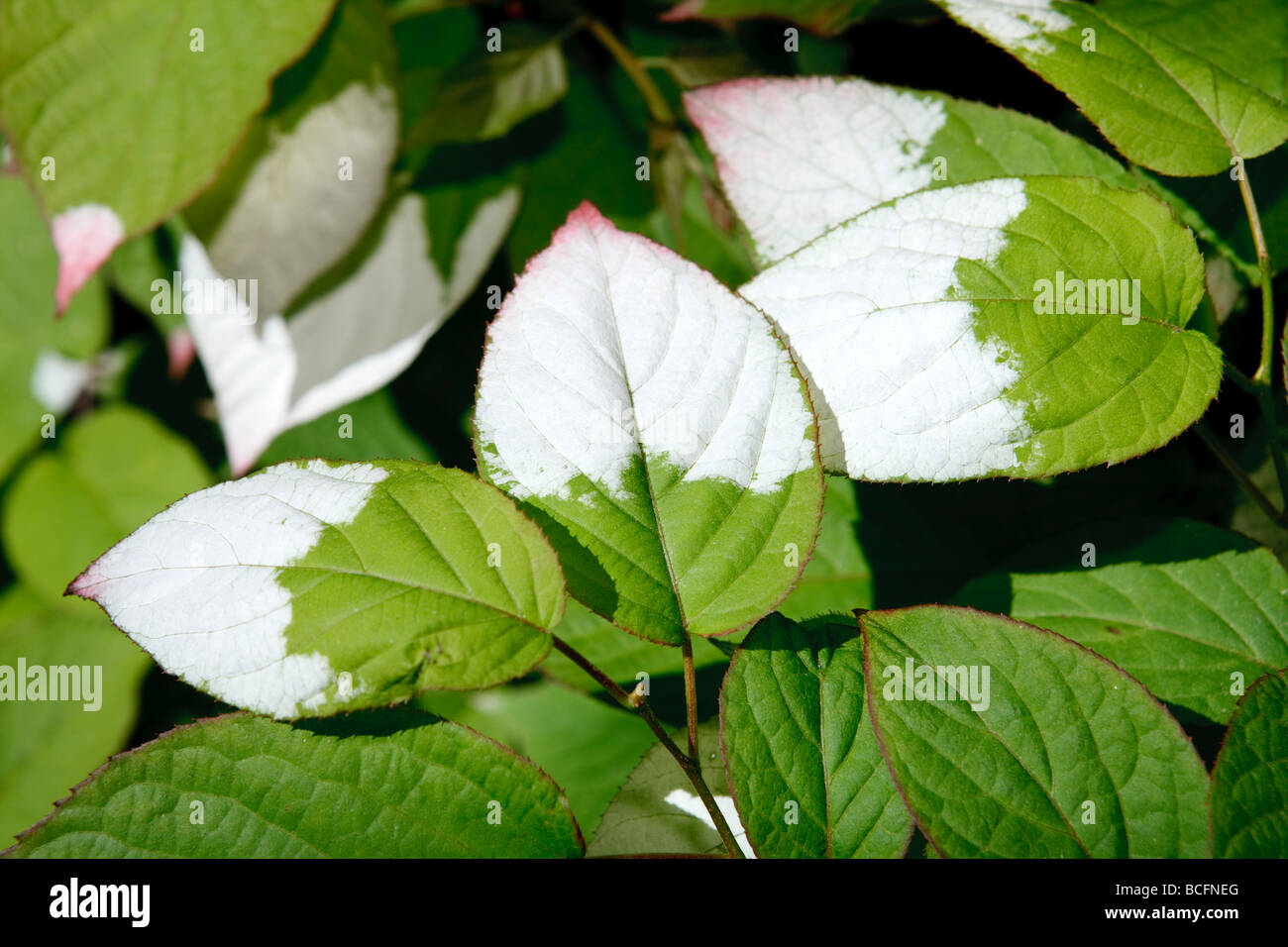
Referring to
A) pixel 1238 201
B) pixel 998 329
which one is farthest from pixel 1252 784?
pixel 1238 201

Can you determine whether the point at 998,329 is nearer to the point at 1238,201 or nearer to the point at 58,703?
the point at 1238,201

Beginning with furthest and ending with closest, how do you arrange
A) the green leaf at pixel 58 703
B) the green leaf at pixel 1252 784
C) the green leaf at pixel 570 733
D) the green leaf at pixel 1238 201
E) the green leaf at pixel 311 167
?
the green leaf at pixel 58 703
the green leaf at pixel 570 733
the green leaf at pixel 311 167
the green leaf at pixel 1238 201
the green leaf at pixel 1252 784

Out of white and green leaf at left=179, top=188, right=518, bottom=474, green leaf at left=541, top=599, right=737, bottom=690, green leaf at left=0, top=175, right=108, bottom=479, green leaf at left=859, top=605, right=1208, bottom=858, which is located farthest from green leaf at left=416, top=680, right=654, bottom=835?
green leaf at left=0, top=175, right=108, bottom=479

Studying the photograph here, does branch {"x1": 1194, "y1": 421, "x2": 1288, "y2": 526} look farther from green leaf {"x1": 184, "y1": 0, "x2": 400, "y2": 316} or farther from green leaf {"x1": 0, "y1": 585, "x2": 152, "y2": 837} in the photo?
green leaf {"x1": 0, "y1": 585, "x2": 152, "y2": 837}

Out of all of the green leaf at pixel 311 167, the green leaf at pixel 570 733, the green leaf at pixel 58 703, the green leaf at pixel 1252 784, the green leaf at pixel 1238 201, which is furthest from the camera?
the green leaf at pixel 58 703

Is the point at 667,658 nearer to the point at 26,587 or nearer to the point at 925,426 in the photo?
the point at 925,426

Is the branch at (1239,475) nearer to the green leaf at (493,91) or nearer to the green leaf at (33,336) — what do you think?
the green leaf at (493,91)

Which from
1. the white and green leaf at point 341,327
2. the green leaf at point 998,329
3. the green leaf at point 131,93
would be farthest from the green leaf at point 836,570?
the green leaf at point 131,93
